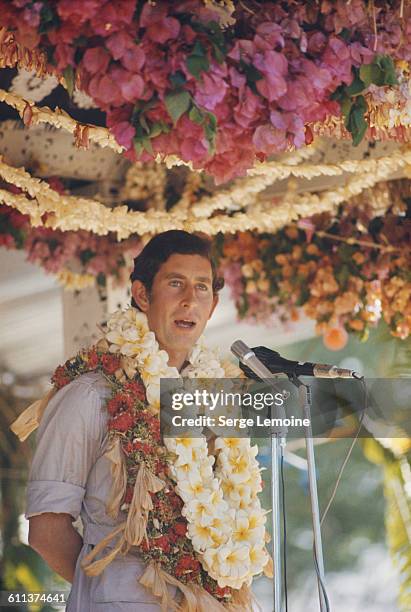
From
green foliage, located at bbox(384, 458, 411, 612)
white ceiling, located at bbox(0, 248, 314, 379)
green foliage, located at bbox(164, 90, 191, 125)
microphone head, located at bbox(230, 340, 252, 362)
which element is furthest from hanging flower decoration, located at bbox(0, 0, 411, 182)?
green foliage, located at bbox(384, 458, 411, 612)

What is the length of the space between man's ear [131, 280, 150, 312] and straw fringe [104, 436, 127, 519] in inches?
25.6

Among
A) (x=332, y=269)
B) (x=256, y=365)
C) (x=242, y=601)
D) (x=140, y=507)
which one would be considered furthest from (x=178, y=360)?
(x=332, y=269)

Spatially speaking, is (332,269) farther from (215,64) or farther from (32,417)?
(215,64)

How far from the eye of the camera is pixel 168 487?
352 cm

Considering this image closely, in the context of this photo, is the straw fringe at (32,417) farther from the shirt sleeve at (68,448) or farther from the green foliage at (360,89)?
the green foliage at (360,89)

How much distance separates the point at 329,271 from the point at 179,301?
1.48 metres

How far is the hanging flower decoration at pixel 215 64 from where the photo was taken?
8.29 ft

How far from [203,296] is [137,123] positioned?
1.43 m

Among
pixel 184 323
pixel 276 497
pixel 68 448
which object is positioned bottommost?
pixel 276 497

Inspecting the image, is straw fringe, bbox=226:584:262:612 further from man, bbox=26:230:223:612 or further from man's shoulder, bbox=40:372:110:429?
man's shoulder, bbox=40:372:110:429

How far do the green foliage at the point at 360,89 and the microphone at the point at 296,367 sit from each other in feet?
2.20

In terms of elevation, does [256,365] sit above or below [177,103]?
below

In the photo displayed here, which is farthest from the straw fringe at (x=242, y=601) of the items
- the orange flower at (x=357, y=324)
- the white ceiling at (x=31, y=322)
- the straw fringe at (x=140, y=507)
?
the orange flower at (x=357, y=324)

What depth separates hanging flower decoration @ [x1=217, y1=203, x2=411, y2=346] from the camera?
199 inches
